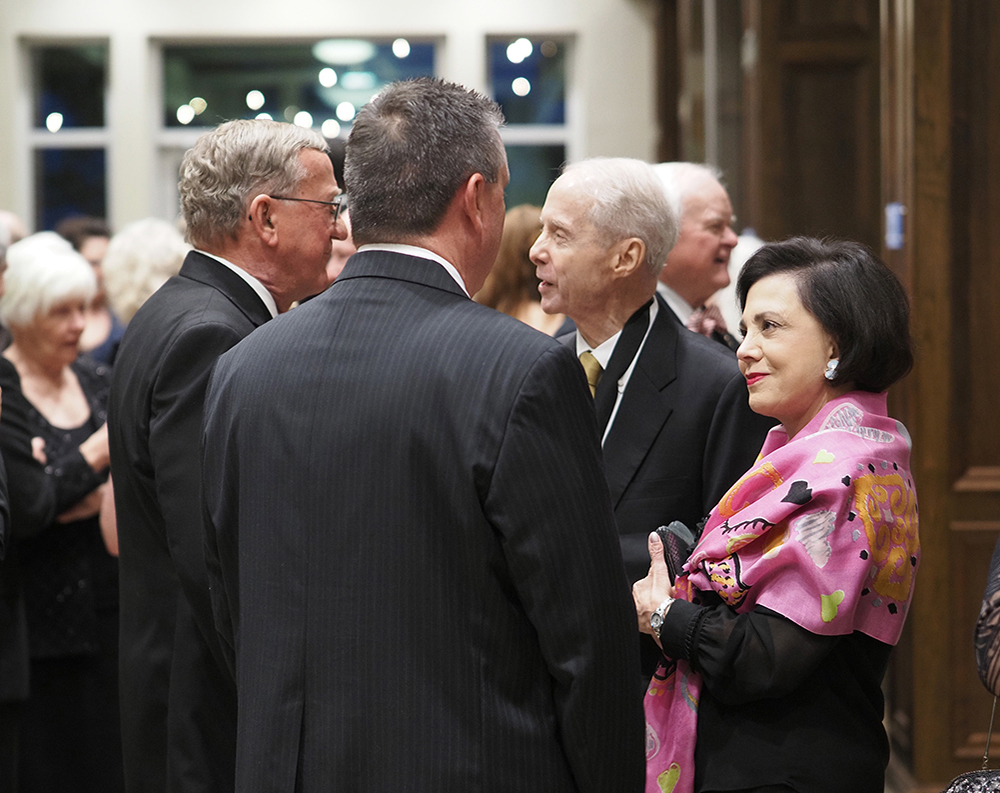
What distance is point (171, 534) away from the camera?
215cm

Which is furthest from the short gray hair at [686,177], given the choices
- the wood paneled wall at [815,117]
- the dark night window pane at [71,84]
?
the dark night window pane at [71,84]

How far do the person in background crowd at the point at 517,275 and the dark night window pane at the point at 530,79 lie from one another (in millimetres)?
6365

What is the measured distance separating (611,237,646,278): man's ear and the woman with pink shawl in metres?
0.44

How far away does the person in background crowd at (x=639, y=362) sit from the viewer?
226cm

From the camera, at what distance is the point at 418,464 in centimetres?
150

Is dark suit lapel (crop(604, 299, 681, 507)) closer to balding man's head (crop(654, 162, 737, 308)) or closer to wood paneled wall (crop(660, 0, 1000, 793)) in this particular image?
balding man's head (crop(654, 162, 737, 308))

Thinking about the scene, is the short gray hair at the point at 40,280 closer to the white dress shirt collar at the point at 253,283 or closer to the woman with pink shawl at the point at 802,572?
the white dress shirt collar at the point at 253,283

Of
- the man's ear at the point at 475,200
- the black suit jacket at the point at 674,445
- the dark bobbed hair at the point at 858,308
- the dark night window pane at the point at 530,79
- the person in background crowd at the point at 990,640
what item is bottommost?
the person in background crowd at the point at 990,640

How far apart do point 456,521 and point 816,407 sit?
0.71m

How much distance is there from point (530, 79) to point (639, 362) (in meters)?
8.49

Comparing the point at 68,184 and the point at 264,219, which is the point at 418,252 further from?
the point at 68,184

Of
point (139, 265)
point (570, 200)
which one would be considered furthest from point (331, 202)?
point (139, 265)

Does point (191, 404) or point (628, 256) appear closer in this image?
point (191, 404)

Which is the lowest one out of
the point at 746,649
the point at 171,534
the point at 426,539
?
the point at 746,649
